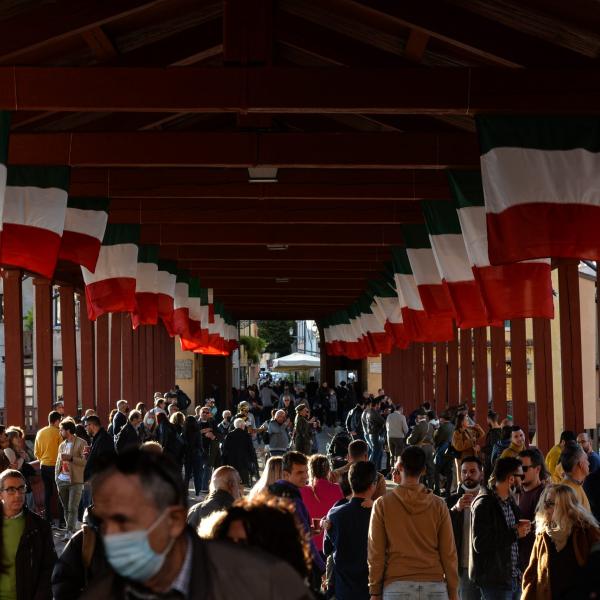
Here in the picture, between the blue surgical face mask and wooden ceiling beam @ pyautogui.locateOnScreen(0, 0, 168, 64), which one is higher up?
wooden ceiling beam @ pyautogui.locateOnScreen(0, 0, 168, 64)

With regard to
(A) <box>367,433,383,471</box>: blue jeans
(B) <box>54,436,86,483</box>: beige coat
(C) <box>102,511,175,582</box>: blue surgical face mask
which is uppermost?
(C) <box>102,511,175,582</box>: blue surgical face mask

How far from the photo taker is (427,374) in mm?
36719

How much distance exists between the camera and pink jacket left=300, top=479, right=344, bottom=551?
29.8 feet

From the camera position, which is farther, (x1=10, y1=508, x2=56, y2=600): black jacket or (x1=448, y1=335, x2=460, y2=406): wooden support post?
(x1=448, y1=335, x2=460, y2=406): wooden support post

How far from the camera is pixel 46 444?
15617mm

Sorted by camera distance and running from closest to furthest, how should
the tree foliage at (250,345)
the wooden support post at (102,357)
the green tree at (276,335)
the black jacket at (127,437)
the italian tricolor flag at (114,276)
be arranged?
1. the italian tricolor flag at (114,276)
2. the black jacket at (127,437)
3. the wooden support post at (102,357)
4. the tree foliage at (250,345)
5. the green tree at (276,335)

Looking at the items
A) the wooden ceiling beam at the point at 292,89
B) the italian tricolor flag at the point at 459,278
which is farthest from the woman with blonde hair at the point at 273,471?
the italian tricolor flag at the point at 459,278

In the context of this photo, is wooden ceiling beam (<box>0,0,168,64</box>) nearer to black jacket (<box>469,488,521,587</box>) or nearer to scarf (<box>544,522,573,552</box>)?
black jacket (<box>469,488,521,587</box>)

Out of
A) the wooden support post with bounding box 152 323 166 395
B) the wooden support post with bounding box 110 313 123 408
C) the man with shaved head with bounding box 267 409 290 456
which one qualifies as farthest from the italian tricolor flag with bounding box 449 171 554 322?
the wooden support post with bounding box 152 323 166 395


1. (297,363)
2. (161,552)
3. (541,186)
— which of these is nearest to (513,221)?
(541,186)

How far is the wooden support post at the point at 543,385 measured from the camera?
18.7 m

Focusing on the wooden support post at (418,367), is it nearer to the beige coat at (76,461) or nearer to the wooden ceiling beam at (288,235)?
the wooden ceiling beam at (288,235)

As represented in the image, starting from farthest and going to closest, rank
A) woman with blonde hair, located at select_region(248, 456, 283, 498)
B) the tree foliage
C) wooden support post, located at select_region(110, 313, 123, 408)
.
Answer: the tree foliage
wooden support post, located at select_region(110, 313, 123, 408)
woman with blonde hair, located at select_region(248, 456, 283, 498)

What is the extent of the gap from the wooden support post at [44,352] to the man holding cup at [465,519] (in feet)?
42.6
